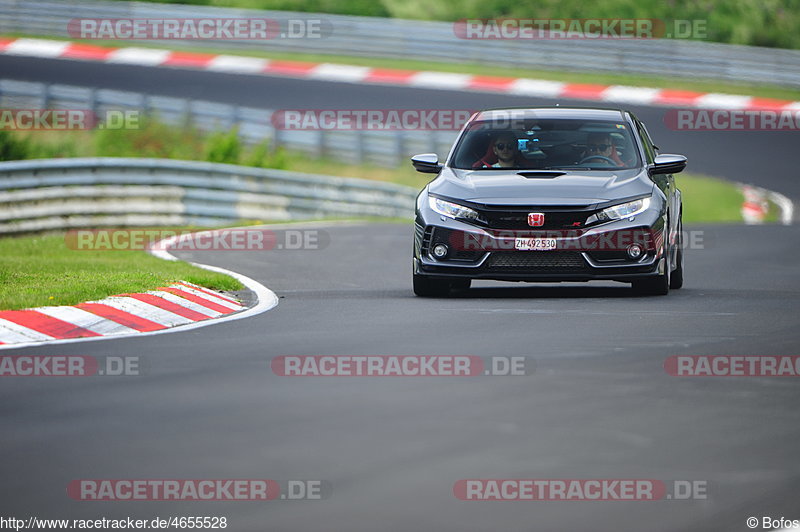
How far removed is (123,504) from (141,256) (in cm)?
1277

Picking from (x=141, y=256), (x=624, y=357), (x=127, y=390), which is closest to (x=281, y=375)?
(x=127, y=390)

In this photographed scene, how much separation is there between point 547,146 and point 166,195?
40.9ft

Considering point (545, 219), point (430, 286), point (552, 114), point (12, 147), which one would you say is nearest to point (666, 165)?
point (552, 114)

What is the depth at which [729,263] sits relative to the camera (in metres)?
18.5

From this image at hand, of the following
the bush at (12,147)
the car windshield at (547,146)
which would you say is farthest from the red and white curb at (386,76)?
the car windshield at (547,146)

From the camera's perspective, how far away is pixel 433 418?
786 centimetres

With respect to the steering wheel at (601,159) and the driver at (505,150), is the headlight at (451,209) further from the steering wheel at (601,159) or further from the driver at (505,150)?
the steering wheel at (601,159)

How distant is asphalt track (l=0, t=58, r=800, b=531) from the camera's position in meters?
6.15

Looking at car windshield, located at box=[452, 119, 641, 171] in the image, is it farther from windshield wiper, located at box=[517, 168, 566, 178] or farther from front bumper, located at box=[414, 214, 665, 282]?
front bumper, located at box=[414, 214, 665, 282]

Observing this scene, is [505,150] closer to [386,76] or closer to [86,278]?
[86,278]

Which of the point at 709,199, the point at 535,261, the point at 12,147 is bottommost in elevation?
the point at 709,199

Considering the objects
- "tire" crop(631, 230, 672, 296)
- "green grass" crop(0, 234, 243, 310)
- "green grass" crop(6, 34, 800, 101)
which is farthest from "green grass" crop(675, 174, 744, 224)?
"tire" crop(631, 230, 672, 296)

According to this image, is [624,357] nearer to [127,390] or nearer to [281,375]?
[281,375]

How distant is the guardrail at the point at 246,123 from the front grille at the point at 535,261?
711 inches
